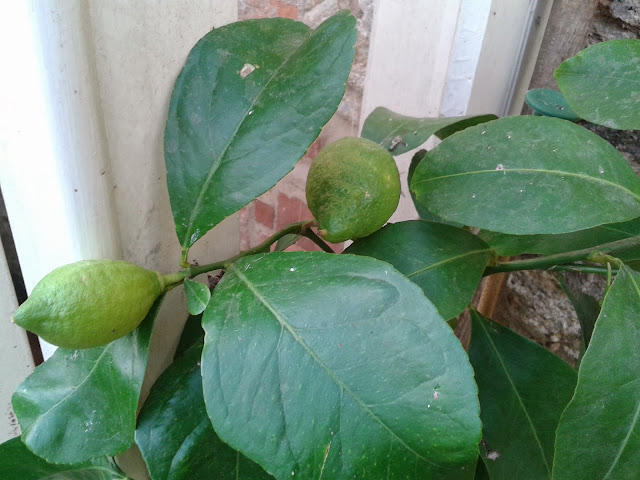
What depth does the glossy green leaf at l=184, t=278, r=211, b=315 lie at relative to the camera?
1.29 feet

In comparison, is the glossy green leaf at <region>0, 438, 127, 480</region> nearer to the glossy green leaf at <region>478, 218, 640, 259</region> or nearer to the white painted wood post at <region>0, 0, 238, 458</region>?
the white painted wood post at <region>0, 0, 238, 458</region>

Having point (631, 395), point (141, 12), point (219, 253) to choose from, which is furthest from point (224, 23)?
point (631, 395)

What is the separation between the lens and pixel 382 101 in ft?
2.84

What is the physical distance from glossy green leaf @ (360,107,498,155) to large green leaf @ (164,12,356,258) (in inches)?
6.5

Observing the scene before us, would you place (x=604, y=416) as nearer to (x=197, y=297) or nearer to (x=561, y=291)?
(x=197, y=297)

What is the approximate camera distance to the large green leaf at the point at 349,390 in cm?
34

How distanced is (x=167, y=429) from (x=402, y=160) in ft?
1.97

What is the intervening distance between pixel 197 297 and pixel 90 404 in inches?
4.9

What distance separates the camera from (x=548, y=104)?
2.13ft

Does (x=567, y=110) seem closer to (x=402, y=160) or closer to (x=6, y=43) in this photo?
(x=402, y=160)

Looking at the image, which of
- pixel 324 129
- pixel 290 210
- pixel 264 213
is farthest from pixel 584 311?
pixel 264 213

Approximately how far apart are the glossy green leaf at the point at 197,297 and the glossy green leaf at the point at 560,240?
0.31 m

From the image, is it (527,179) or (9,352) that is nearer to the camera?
(527,179)

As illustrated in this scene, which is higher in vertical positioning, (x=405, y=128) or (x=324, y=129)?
(x=405, y=128)
